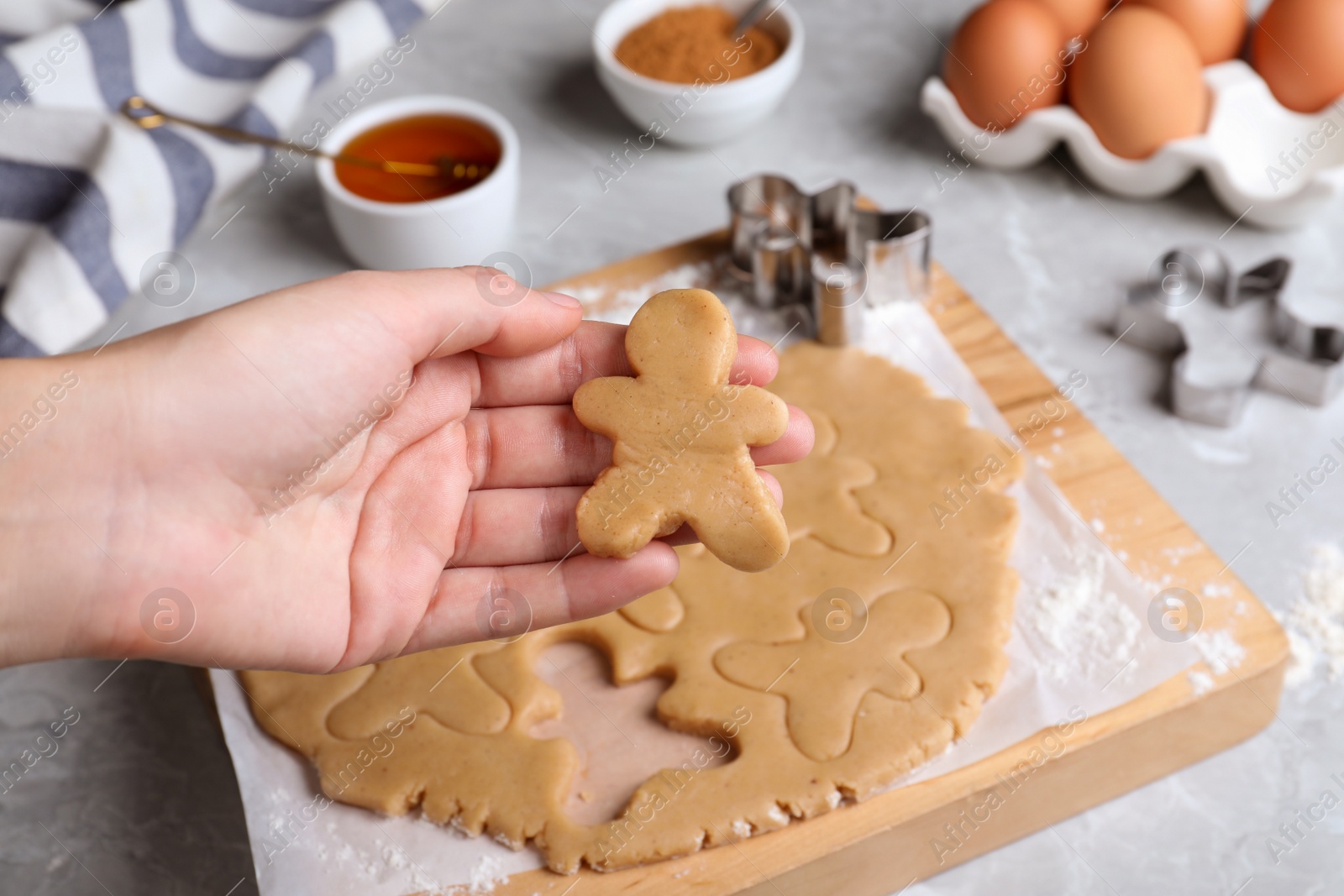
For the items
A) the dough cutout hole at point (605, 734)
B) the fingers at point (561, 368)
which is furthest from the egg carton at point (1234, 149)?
the dough cutout hole at point (605, 734)

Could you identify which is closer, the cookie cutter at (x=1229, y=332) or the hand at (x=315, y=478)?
the hand at (x=315, y=478)

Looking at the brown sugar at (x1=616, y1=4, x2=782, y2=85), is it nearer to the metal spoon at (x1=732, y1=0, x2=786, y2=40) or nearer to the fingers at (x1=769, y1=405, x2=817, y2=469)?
the metal spoon at (x1=732, y1=0, x2=786, y2=40)

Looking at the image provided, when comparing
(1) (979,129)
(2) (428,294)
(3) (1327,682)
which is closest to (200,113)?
(2) (428,294)

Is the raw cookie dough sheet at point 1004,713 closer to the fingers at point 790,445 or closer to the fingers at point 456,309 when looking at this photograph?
the fingers at point 790,445

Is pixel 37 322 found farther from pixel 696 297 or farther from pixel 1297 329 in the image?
pixel 1297 329

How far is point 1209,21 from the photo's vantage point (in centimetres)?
215

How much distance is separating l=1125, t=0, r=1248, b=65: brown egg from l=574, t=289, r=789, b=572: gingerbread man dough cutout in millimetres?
1306

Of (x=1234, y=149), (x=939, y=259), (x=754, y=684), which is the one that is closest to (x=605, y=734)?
Answer: (x=754, y=684)

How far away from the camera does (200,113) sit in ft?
7.80

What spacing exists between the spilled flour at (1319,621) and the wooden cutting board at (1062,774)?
0.35 feet

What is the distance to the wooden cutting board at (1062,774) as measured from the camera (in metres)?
1.35

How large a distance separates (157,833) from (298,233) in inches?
46.1

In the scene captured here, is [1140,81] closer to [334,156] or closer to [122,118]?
[334,156]

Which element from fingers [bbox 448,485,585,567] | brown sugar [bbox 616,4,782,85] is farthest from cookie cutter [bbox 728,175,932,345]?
fingers [bbox 448,485,585,567]
